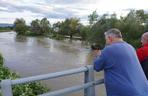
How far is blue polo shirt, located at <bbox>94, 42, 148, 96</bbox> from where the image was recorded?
11.6ft

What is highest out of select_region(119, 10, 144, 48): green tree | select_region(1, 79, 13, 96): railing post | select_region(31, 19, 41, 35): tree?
select_region(1, 79, 13, 96): railing post

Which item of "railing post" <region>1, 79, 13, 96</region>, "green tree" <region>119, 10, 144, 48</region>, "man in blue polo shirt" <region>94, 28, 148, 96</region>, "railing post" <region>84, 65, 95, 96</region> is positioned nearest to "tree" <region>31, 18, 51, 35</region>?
"green tree" <region>119, 10, 144, 48</region>

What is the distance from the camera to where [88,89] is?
3.96 m

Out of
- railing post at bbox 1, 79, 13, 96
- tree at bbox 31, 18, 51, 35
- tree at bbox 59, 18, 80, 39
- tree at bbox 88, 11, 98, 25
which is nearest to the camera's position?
railing post at bbox 1, 79, 13, 96

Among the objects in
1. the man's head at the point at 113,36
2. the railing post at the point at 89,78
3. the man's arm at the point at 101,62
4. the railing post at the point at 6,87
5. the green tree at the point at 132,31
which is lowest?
the green tree at the point at 132,31

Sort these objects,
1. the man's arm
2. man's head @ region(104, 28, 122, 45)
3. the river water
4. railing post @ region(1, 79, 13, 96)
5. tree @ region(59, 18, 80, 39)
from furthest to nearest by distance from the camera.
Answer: tree @ region(59, 18, 80, 39) < the river water < man's head @ region(104, 28, 122, 45) < the man's arm < railing post @ region(1, 79, 13, 96)

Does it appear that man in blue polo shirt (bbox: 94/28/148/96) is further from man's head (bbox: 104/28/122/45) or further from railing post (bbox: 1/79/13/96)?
railing post (bbox: 1/79/13/96)

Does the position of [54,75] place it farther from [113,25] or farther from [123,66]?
[113,25]

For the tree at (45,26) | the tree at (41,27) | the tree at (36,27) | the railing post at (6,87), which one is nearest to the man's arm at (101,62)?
the railing post at (6,87)

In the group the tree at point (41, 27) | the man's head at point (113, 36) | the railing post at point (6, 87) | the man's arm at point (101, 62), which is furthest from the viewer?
the tree at point (41, 27)

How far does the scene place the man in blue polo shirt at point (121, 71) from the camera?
3.52m

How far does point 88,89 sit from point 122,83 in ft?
1.96

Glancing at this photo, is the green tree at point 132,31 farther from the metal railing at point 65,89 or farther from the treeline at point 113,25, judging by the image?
the metal railing at point 65,89

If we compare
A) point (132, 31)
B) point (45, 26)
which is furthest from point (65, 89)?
point (45, 26)
